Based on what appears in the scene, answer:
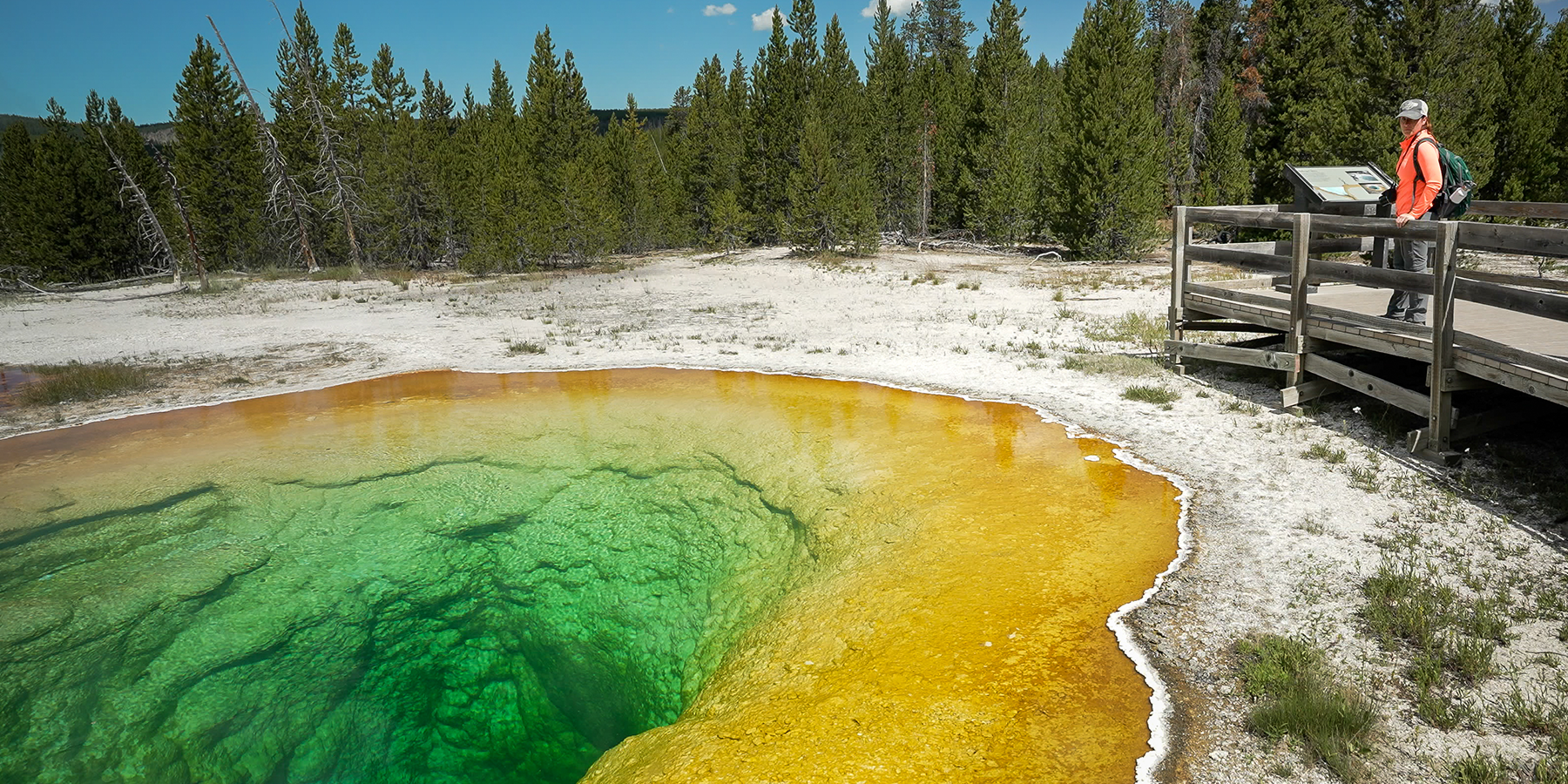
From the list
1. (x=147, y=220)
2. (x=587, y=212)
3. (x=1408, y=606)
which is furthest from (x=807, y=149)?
(x=1408, y=606)

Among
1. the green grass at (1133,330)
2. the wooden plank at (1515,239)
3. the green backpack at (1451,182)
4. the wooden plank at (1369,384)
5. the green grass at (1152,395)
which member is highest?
the green backpack at (1451,182)

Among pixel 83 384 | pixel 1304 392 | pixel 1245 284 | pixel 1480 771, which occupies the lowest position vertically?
pixel 1480 771

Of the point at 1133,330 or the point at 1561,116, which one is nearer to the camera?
the point at 1133,330

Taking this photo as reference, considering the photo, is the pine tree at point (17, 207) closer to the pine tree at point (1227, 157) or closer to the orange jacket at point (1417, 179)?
the orange jacket at point (1417, 179)

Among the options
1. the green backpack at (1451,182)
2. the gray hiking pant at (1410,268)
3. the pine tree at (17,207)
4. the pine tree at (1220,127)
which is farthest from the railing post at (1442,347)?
the pine tree at (17,207)

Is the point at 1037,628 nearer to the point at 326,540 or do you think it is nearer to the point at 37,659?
the point at 326,540

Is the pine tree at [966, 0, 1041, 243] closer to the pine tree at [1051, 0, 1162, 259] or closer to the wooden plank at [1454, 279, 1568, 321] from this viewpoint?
the pine tree at [1051, 0, 1162, 259]

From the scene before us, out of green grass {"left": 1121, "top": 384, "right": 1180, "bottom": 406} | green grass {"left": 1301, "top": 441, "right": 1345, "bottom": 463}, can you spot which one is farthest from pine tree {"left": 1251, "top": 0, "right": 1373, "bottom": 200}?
green grass {"left": 1301, "top": 441, "right": 1345, "bottom": 463}

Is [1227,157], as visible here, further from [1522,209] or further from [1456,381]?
[1456,381]
